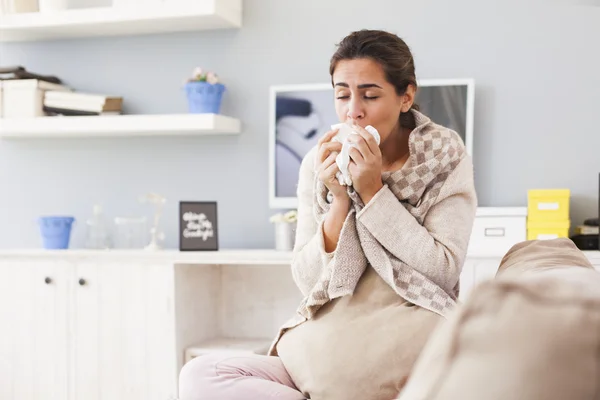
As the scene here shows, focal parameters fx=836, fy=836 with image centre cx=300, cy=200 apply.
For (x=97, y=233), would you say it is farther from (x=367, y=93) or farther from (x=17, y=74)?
(x=367, y=93)

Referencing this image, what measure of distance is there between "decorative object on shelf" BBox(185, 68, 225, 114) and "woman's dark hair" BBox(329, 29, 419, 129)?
157cm

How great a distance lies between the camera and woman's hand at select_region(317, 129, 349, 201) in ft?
6.01

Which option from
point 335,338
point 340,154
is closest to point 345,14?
point 340,154

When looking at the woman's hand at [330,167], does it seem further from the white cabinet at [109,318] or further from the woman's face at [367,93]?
the white cabinet at [109,318]

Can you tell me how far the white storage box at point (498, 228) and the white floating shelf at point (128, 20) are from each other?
1.32 meters

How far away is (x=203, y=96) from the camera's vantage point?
3438mm

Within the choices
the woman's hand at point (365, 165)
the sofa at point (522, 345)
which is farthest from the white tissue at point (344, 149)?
the sofa at point (522, 345)

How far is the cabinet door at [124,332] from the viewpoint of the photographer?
128 inches

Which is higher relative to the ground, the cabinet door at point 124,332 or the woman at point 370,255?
the woman at point 370,255

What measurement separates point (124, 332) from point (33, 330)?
1.32 ft

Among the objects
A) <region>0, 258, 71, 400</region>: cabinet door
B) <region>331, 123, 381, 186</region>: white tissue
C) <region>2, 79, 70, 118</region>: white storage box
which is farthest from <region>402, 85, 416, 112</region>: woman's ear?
<region>2, 79, 70, 118</region>: white storage box

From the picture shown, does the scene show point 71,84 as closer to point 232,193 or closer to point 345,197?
point 232,193

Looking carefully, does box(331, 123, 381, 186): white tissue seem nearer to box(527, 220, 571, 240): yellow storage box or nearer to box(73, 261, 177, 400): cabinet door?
box(527, 220, 571, 240): yellow storage box

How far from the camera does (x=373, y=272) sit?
1807mm
